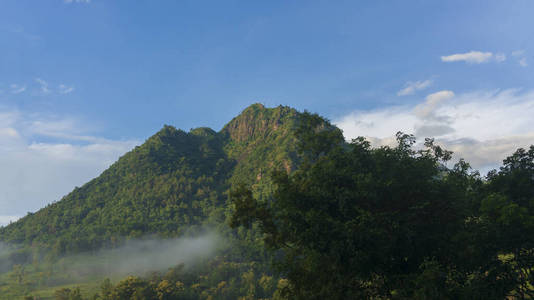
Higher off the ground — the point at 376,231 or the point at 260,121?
the point at 260,121

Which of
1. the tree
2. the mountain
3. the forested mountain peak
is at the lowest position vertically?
the tree

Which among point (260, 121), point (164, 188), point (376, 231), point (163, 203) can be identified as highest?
point (260, 121)

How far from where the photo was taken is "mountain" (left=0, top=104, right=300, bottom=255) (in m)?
116

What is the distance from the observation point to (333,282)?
14.4 m

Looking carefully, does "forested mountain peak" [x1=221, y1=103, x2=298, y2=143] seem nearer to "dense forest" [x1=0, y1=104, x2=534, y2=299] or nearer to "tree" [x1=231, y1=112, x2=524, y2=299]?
"dense forest" [x1=0, y1=104, x2=534, y2=299]

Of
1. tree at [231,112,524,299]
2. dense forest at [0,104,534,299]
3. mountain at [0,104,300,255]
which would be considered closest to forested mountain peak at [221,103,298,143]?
mountain at [0,104,300,255]

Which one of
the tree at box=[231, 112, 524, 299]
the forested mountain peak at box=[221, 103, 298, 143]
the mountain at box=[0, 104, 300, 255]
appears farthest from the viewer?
the forested mountain peak at box=[221, 103, 298, 143]

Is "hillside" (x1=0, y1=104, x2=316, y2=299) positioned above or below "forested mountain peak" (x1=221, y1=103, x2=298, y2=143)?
below

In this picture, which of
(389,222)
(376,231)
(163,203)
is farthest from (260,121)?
(376,231)

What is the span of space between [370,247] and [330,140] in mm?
7000

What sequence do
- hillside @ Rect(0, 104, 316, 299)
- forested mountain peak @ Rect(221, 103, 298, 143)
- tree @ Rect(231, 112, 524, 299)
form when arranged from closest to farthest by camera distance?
tree @ Rect(231, 112, 524, 299) → hillside @ Rect(0, 104, 316, 299) → forested mountain peak @ Rect(221, 103, 298, 143)

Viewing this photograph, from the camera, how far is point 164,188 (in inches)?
5659

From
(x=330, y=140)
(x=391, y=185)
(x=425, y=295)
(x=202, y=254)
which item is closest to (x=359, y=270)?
(x=425, y=295)

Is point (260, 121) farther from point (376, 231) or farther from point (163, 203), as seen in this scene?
point (376, 231)
